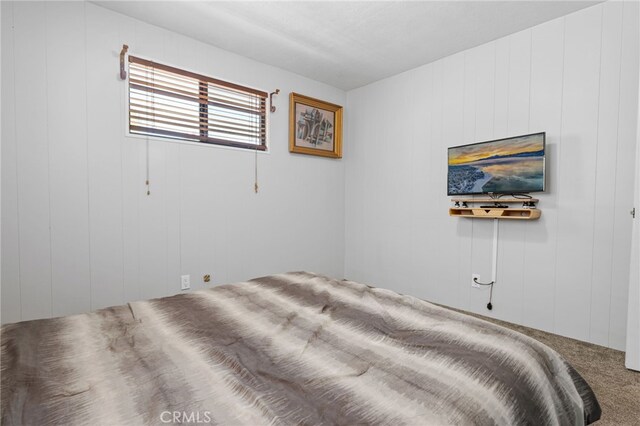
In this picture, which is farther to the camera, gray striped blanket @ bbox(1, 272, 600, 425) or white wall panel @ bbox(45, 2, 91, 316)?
white wall panel @ bbox(45, 2, 91, 316)

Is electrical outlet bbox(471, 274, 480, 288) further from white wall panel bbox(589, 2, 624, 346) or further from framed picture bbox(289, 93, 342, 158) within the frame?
framed picture bbox(289, 93, 342, 158)

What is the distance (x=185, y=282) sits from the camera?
2.95 meters

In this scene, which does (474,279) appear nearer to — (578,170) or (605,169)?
(578,170)

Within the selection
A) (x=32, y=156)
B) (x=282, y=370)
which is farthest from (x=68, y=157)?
(x=282, y=370)

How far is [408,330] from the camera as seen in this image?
1.25 meters

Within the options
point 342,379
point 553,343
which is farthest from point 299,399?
point 553,343

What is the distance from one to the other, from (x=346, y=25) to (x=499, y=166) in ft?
5.97

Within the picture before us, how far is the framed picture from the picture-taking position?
3.70m

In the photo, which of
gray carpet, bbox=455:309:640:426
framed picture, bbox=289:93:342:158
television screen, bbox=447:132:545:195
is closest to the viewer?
gray carpet, bbox=455:309:640:426

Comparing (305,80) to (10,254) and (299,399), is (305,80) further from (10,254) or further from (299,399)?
(299,399)

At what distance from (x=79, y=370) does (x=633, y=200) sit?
128 inches

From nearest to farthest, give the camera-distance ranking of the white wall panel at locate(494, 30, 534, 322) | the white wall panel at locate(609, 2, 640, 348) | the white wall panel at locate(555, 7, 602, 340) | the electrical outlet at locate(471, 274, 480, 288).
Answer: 1. the white wall panel at locate(609, 2, 640, 348)
2. the white wall panel at locate(555, 7, 602, 340)
3. the white wall panel at locate(494, 30, 534, 322)
4. the electrical outlet at locate(471, 274, 480, 288)

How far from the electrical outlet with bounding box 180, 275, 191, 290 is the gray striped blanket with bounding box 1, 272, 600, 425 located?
1.51 metres

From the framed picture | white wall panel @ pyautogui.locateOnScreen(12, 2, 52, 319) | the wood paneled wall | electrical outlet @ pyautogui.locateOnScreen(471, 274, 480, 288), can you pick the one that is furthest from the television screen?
white wall panel @ pyautogui.locateOnScreen(12, 2, 52, 319)
